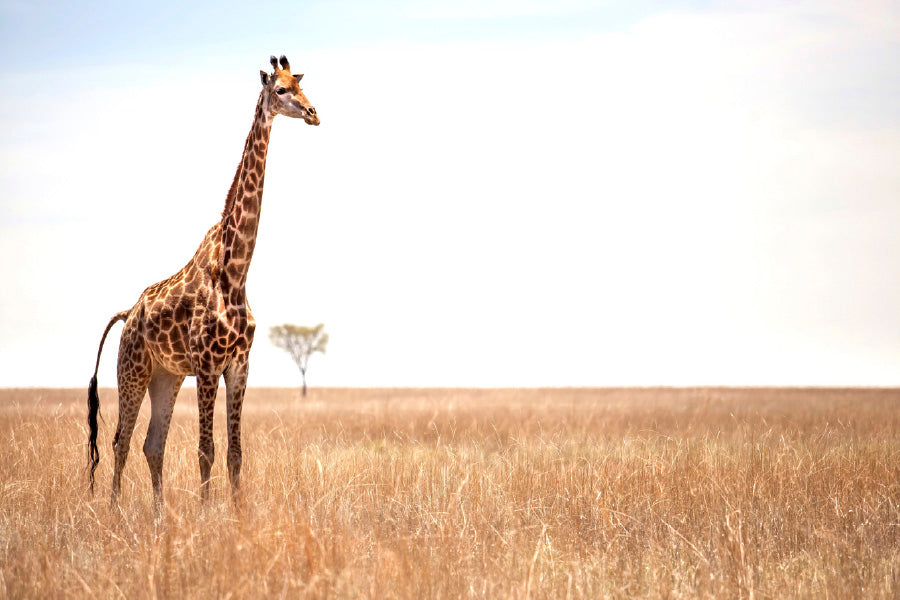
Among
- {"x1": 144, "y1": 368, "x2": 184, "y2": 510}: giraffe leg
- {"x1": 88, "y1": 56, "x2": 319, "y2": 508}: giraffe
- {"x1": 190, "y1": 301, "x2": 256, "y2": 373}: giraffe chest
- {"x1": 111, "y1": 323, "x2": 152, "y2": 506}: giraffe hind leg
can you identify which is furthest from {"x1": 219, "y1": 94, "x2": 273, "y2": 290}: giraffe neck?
{"x1": 144, "y1": 368, "x2": 184, "y2": 510}: giraffe leg

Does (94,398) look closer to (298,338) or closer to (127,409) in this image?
(127,409)

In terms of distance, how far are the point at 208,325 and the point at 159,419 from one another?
157 centimetres

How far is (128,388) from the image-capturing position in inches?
367

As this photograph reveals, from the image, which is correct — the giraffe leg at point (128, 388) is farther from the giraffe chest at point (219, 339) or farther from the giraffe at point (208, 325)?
the giraffe chest at point (219, 339)

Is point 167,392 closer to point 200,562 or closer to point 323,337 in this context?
point 200,562

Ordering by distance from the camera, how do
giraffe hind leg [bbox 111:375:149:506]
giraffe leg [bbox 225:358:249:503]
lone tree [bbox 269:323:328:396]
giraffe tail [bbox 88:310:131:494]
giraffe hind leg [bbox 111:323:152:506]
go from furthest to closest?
lone tree [bbox 269:323:328:396] < giraffe tail [bbox 88:310:131:494] < giraffe hind leg [bbox 111:375:149:506] < giraffe hind leg [bbox 111:323:152:506] < giraffe leg [bbox 225:358:249:503]

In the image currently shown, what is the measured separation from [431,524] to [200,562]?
A: 7.33 ft

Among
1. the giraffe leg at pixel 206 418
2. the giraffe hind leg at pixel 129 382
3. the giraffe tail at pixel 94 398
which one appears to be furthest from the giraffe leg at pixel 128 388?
the giraffe leg at pixel 206 418

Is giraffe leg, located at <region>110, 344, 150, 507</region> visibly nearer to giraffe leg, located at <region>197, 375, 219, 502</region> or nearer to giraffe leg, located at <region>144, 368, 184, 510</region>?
giraffe leg, located at <region>144, 368, 184, 510</region>

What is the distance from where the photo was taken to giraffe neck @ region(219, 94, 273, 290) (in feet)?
28.4

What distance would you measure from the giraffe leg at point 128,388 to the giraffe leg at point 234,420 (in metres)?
1.42

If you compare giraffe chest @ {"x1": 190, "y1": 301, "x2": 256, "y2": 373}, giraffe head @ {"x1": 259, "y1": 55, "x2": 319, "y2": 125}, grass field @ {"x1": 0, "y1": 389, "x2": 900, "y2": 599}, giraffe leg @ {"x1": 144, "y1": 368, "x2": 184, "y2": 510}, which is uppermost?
giraffe head @ {"x1": 259, "y1": 55, "x2": 319, "y2": 125}

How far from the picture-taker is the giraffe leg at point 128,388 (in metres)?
9.22

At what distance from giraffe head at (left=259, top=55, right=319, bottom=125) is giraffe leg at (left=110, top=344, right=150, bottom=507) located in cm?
305
